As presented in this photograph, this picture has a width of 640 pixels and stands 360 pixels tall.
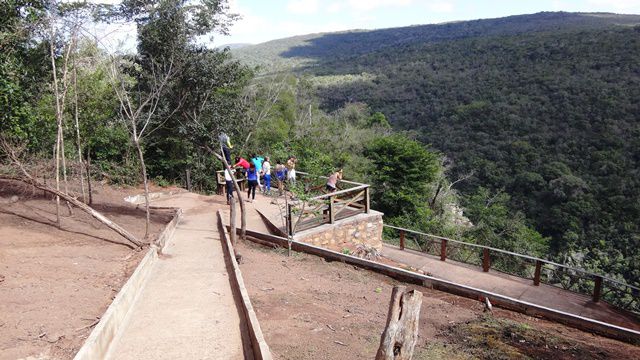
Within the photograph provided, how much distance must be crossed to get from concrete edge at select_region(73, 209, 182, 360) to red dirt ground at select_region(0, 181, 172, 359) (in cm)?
18

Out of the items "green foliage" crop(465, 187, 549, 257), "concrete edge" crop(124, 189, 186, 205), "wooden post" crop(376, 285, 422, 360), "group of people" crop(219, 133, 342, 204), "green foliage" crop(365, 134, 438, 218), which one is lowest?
"green foliage" crop(465, 187, 549, 257)

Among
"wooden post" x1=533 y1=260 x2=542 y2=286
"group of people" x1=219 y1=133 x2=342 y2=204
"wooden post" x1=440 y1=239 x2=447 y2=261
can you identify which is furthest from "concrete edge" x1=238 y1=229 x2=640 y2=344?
"wooden post" x1=440 y1=239 x2=447 y2=261

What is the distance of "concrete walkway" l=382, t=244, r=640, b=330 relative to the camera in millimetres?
9047

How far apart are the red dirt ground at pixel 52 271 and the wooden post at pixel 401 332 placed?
3.26 meters

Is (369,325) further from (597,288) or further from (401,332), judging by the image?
(597,288)

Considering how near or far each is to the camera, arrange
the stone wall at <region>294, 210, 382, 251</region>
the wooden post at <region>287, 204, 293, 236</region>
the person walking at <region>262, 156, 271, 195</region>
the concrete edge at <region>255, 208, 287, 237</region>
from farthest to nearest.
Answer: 1. the person walking at <region>262, 156, 271, 195</region>
2. the stone wall at <region>294, 210, 382, 251</region>
3. the concrete edge at <region>255, 208, 287, 237</region>
4. the wooden post at <region>287, 204, 293, 236</region>

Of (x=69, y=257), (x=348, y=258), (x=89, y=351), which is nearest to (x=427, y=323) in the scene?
(x=348, y=258)

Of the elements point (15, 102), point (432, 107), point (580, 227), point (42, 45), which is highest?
point (42, 45)

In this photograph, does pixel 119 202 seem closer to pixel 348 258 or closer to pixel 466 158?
pixel 348 258

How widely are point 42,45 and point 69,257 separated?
5.98m

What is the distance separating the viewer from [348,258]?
9.61 m

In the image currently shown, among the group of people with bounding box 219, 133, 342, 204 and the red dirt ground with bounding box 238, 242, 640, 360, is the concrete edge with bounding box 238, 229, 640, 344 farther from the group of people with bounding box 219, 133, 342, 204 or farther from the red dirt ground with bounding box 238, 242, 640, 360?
the group of people with bounding box 219, 133, 342, 204

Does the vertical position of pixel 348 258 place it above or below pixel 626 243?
above

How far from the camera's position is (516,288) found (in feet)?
34.5
